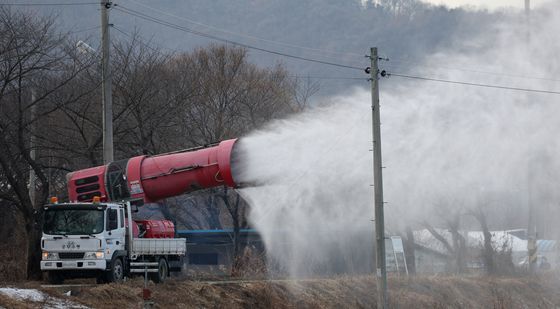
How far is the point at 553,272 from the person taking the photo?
134 feet

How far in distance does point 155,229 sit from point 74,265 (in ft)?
11.7

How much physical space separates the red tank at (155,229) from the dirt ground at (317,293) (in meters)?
1.64

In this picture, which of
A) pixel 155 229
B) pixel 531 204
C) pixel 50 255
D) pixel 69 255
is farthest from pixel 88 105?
pixel 531 204

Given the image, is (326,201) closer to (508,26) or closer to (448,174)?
(448,174)

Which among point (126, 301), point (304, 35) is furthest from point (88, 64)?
point (304, 35)

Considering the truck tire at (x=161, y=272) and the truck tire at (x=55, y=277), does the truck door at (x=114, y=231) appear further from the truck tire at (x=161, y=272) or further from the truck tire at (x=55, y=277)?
the truck tire at (x=55, y=277)

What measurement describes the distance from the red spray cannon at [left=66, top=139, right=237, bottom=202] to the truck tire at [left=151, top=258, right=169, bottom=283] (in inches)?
98.2

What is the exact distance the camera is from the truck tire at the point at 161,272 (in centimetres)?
2569

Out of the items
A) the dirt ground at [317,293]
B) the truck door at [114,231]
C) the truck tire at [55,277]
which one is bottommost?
the dirt ground at [317,293]

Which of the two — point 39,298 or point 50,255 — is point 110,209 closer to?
point 50,255

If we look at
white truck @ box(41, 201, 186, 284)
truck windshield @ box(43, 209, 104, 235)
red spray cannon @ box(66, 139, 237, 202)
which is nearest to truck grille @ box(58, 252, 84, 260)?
white truck @ box(41, 201, 186, 284)

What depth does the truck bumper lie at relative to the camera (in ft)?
78.5

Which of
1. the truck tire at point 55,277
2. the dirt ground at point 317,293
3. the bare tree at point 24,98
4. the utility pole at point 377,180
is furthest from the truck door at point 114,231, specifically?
the utility pole at point 377,180

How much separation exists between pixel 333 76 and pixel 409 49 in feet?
60.6
